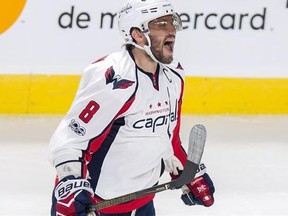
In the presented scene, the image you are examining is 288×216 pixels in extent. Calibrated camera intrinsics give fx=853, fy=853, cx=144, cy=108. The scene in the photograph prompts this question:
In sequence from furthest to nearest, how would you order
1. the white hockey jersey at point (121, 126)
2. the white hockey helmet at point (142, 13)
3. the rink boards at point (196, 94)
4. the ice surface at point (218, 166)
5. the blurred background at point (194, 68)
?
the rink boards at point (196, 94), the blurred background at point (194, 68), the ice surface at point (218, 166), the white hockey helmet at point (142, 13), the white hockey jersey at point (121, 126)

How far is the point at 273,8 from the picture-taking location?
5.11 m

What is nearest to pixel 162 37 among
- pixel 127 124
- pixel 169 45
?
pixel 169 45

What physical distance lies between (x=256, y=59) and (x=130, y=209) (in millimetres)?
2732

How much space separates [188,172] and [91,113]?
34 centimetres

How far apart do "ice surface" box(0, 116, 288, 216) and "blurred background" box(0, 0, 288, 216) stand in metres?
0.01

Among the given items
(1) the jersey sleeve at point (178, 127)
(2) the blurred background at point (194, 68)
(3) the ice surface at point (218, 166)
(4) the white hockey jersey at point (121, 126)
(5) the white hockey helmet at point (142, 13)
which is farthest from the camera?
(2) the blurred background at point (194, 68)

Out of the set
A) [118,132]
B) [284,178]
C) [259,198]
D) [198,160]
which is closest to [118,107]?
[118,132]

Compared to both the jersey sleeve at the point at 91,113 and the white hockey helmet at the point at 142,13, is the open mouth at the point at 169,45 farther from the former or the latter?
the jersey sleeve at the point at 91,113

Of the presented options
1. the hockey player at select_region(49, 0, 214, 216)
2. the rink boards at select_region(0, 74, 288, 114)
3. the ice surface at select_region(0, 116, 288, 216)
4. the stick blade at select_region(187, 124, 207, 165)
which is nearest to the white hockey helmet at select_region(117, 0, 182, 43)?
the hockey player at select_region(49, 0, 214, 216)

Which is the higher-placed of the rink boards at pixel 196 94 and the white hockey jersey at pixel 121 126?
the white hockey jersey at pixel 121 126

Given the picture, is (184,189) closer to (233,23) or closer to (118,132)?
(118,132)

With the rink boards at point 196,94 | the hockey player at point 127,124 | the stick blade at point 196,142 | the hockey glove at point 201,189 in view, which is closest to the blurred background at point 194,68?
the rink boards at point 196,94

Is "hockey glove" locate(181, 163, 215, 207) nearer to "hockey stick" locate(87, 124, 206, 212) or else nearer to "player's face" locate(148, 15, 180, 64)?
"hockey stick" locate(87, 124, 206, 212)

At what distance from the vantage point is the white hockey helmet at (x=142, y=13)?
95.4 inches
